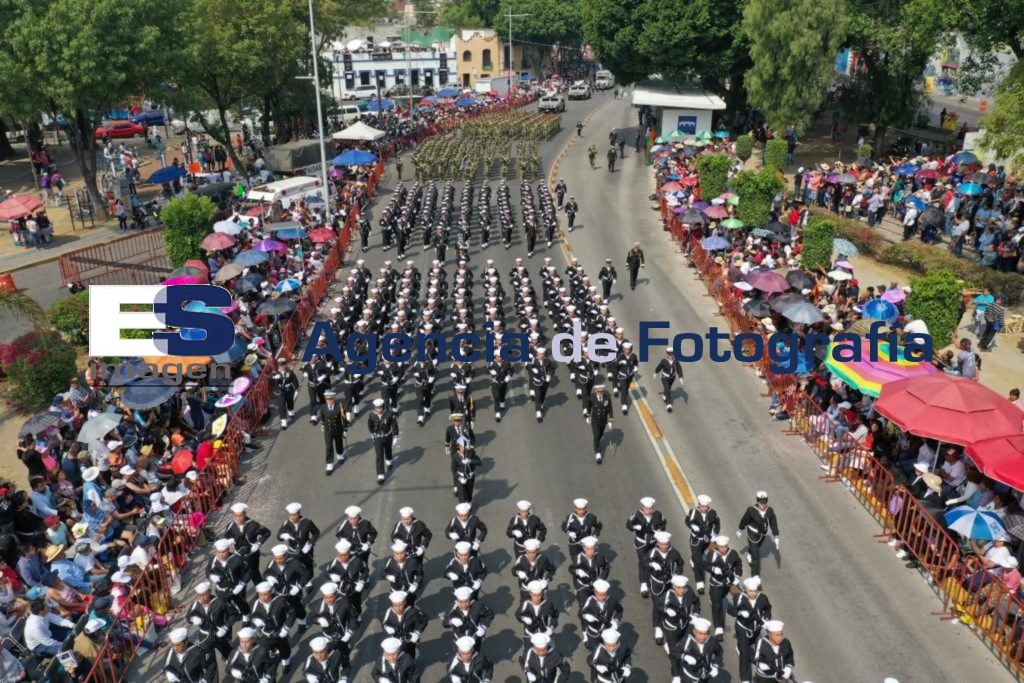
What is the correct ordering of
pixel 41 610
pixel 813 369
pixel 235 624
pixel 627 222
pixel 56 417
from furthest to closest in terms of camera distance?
pixel 627 222 < pixel 813 369 < pixel 56 417 < pixel 235 624 < pixel 41 610

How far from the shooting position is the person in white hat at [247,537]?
12414 mm

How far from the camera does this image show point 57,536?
1291cm

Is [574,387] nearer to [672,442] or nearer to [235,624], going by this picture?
[672,442]

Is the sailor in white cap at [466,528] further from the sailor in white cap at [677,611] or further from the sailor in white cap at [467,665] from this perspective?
the sailor in white cap at [677,611]

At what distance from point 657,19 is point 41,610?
1686 inches

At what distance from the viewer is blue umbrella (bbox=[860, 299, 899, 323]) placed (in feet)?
62.2

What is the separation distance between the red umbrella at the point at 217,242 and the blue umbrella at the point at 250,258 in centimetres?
164

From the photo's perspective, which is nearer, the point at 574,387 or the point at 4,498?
the point at 4,498

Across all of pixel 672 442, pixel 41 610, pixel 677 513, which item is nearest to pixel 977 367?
pixel 672 442

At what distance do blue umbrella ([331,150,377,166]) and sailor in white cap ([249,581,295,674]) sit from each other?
100 ft

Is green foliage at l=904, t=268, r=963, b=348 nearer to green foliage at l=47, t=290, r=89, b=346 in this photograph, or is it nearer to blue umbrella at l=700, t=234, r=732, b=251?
blue umbrella at l=700, t=234, r=732, b=251

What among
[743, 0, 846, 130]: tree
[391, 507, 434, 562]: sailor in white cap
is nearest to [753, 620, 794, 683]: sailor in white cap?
[391, 507, 434, 562]: sailor in white cap

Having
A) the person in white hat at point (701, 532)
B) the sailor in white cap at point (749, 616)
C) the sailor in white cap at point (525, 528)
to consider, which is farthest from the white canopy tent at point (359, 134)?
the sailor in white cap at point (749, 616)

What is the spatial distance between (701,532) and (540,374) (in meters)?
6.33
